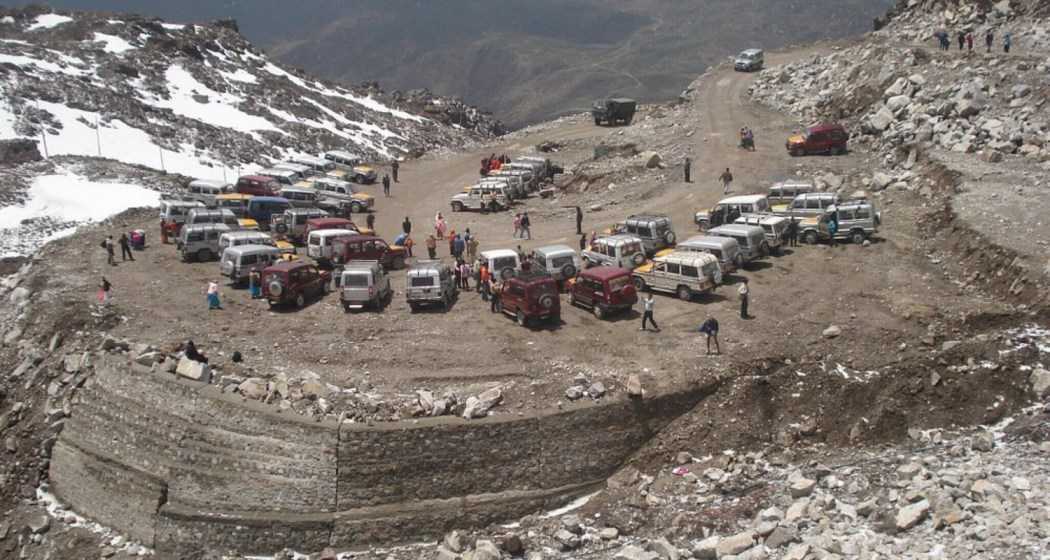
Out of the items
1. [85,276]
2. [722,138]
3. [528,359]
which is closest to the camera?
[528,359]

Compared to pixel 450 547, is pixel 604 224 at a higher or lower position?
higher

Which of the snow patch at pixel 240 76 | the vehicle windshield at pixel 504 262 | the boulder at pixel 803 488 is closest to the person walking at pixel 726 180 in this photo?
the vehicle windshield at pixel 504 262

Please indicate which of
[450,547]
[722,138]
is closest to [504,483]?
[450,547]

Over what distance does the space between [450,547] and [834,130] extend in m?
36.0

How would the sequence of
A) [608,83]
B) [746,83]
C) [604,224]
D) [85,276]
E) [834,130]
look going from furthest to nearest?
[608,83] → [746,83] → [834,130] → [604,224] → [85,276]

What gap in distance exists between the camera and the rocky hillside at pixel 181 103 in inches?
2437

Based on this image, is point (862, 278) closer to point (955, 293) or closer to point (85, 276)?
point (955, 293)

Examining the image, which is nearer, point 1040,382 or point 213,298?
point 1040,382

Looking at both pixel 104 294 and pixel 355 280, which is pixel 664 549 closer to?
pixel 355 280

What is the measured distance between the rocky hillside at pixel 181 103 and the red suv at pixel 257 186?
13.2 meters

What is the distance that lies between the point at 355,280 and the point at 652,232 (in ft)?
41.5

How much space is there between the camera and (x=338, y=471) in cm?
2344

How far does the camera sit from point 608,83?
18238 cm

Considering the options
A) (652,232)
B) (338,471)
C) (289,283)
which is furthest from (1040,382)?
(289,283)
